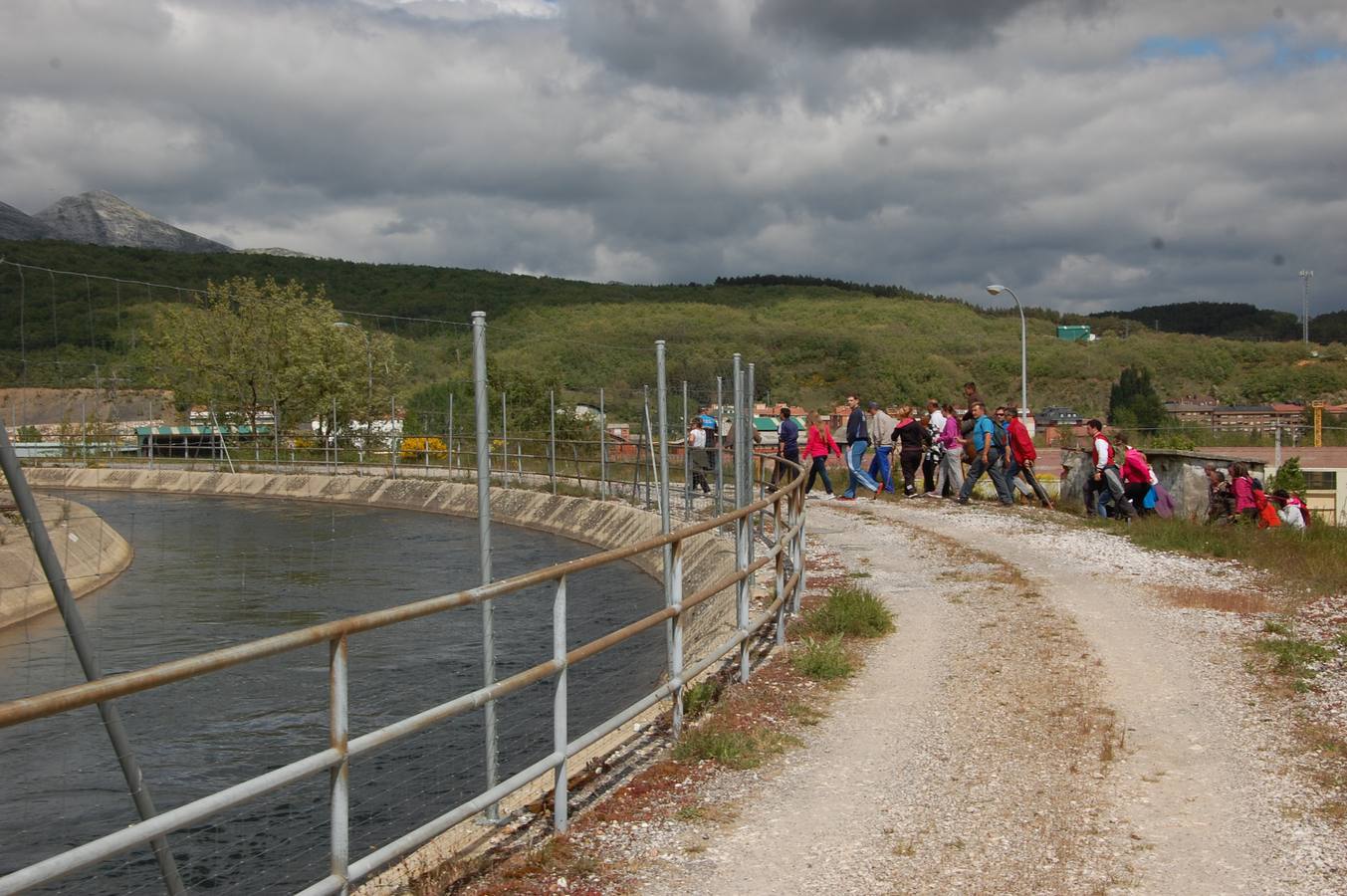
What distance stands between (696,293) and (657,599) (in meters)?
128

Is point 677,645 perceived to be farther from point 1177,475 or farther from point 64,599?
point 1177,475

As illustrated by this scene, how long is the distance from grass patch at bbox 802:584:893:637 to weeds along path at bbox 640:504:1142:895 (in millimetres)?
227

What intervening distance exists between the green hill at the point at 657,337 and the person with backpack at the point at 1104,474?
19.1 ft

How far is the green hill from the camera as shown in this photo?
6.48m

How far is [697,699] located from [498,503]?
2111 centimetres

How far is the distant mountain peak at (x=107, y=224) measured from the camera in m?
7.89

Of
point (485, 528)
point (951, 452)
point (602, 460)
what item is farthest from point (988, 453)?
point (485, 528)

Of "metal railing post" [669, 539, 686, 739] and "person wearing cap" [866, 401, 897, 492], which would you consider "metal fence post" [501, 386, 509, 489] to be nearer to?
"person wearing cap" [866, 401, 897, 492]

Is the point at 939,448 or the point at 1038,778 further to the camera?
the point at 939,448

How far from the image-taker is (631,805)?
20.4 ft

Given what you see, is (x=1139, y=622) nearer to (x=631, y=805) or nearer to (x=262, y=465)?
(x=631, y=805)

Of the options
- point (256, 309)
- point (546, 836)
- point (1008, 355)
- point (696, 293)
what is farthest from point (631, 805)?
point (696, 293)

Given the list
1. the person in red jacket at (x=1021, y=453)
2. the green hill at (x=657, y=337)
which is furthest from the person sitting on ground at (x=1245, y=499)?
the green hill at (x=657, y=337)

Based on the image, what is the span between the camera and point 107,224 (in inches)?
323
